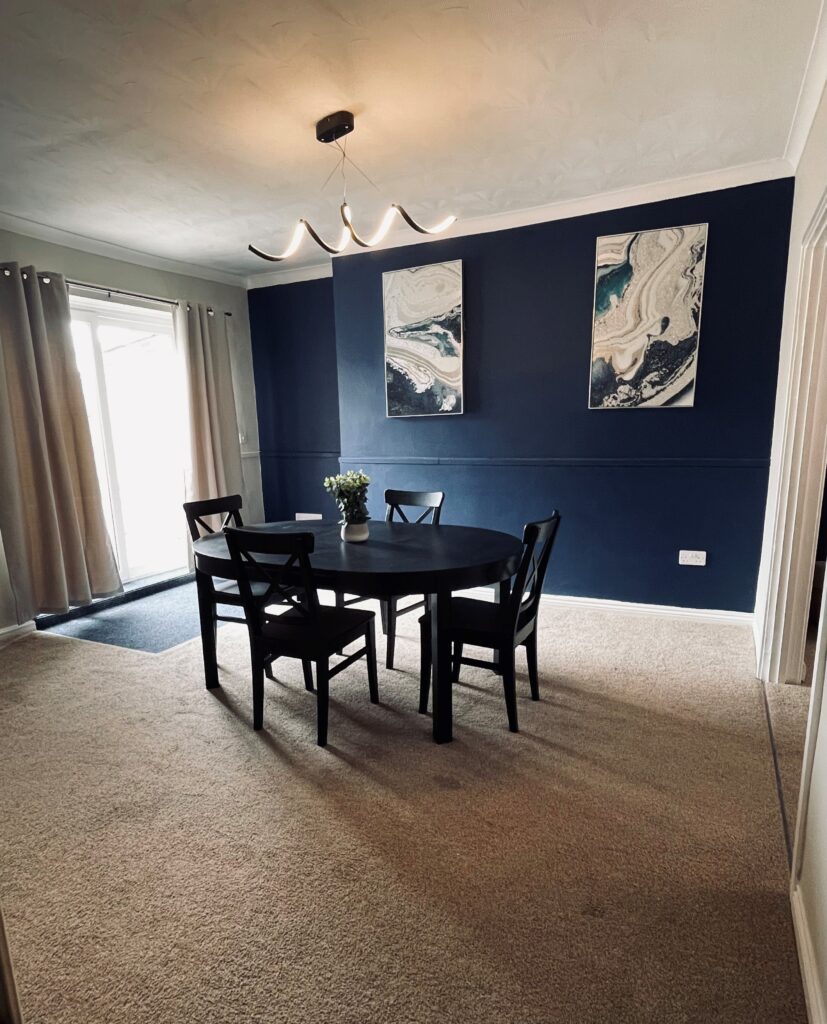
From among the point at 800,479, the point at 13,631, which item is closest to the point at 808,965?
the point at 800,479

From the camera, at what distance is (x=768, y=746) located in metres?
2.24

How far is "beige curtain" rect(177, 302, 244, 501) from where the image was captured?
15.6ft

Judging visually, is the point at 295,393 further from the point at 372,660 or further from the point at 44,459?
the point at 372,660

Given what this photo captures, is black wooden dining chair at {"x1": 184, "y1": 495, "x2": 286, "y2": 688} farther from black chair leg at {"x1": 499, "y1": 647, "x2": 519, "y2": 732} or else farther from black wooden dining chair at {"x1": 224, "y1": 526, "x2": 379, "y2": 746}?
black chair leg at {"x1": 499, "y1": 647, "x2": 519, "y2": 732}

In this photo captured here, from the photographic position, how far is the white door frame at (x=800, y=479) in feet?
7.99

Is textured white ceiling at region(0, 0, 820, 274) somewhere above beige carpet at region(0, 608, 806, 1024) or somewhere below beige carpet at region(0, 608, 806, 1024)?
above

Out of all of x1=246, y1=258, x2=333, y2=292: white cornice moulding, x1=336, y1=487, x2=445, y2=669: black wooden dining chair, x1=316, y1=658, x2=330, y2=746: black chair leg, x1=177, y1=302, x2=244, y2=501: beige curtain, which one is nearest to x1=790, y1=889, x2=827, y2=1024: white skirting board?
x1=316, y1=658, x2=330, y2=746: black chair leg

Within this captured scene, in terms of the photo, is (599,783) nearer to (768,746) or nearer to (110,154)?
(768,746)

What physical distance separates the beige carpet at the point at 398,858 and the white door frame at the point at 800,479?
29 centimetres

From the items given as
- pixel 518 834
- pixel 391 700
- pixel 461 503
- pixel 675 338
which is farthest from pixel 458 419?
pixel 518 834

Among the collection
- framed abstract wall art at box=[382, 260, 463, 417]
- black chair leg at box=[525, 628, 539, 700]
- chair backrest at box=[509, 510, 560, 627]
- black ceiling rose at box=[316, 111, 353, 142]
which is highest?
black ceiling rose at box=[316, 111, 353, 142]

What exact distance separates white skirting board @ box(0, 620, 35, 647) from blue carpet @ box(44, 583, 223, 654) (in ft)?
0.39

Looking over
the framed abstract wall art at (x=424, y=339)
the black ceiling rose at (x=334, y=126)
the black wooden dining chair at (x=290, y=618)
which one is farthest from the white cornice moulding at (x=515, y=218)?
the black wooden dining chair at (x=290, y=618)

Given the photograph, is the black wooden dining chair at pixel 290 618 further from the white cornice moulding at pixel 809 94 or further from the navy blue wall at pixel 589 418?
the white cornice moulding at pixel 809 94
